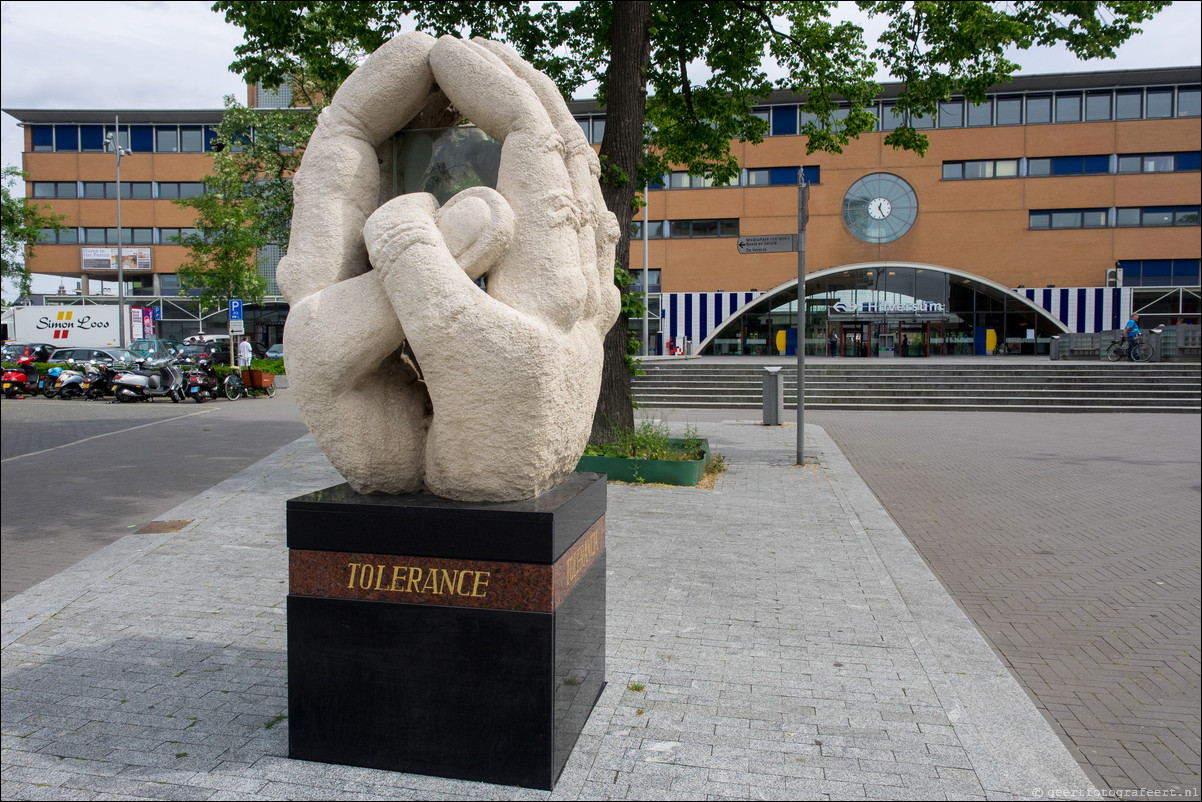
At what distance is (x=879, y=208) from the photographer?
37406mm

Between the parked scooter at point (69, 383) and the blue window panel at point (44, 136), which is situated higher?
the blue window panel at point (44, 136)

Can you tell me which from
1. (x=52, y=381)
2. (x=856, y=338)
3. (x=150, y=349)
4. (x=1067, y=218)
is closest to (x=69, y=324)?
(x=150, y=349)

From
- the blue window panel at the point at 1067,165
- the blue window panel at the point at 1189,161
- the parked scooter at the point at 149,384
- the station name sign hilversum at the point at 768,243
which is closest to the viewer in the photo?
the station name sign hilversum at the point at 768,243

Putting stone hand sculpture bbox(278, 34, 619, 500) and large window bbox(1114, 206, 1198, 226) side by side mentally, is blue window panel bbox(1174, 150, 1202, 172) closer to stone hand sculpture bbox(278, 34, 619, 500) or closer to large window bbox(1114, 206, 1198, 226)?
large window bbox(1114, 206, 1198, 226)

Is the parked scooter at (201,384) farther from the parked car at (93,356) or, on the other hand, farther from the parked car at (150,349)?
the parked car at (150,349)

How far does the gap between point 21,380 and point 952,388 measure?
25.7 m

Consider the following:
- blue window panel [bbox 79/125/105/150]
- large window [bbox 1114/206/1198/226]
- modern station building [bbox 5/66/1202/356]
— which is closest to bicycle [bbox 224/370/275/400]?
modern station building [bbox 5/66/1202/356]

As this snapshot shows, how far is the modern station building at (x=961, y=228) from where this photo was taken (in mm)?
36125

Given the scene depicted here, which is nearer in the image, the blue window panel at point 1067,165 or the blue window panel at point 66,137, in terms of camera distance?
the blue window panel at point 1067,165

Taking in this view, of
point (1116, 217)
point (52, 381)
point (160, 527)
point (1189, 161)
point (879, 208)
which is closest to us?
point (160, 527)

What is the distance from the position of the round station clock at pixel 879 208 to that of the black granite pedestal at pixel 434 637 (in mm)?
37245

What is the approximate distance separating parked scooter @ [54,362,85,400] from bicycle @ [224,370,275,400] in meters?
3.90

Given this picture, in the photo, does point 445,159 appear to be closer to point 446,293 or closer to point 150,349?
point 446,293

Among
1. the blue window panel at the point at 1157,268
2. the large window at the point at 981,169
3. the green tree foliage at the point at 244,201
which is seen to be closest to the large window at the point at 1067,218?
the large window at the point at 981,169
